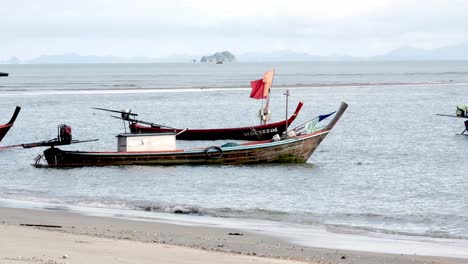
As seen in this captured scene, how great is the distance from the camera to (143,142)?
103ft

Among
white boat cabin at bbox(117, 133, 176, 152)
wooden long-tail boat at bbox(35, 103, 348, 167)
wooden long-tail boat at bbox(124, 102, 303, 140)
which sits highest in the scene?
white boat cabin at bbox(117, 133, 176, 152)

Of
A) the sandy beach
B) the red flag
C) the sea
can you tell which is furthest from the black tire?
the sandy beach

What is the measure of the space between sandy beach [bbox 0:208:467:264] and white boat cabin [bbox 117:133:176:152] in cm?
1271

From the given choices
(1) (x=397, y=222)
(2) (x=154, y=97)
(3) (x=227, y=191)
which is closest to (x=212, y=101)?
(2) (x=154, y=97)

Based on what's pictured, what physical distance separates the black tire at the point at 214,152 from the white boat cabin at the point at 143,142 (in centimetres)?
148

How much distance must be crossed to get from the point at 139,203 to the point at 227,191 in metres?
3.59

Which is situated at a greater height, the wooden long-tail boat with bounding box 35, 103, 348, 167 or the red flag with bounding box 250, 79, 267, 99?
the red flag with bounding box 250, 79, 267, 99

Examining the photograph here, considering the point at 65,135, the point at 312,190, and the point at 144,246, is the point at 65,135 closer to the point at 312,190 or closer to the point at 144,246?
the point at 312,190

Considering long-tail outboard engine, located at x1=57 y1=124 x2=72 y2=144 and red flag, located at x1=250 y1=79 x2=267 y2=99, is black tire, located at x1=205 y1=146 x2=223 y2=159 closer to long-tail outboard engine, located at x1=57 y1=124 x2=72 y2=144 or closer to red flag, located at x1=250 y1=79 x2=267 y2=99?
long-tail outboard engine, located at x1=57 y1=124 x2=72 y2=144

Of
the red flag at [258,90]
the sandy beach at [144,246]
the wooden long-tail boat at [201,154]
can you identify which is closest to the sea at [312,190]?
the wooden long-tail boat at [201,154]

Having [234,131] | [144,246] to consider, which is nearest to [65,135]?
[234,131]

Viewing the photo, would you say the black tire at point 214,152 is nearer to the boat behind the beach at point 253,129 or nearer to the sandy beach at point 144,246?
the boat behind the beach at point 253,129

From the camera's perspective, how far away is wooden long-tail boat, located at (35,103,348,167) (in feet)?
102

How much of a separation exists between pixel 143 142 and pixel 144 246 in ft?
60.4
